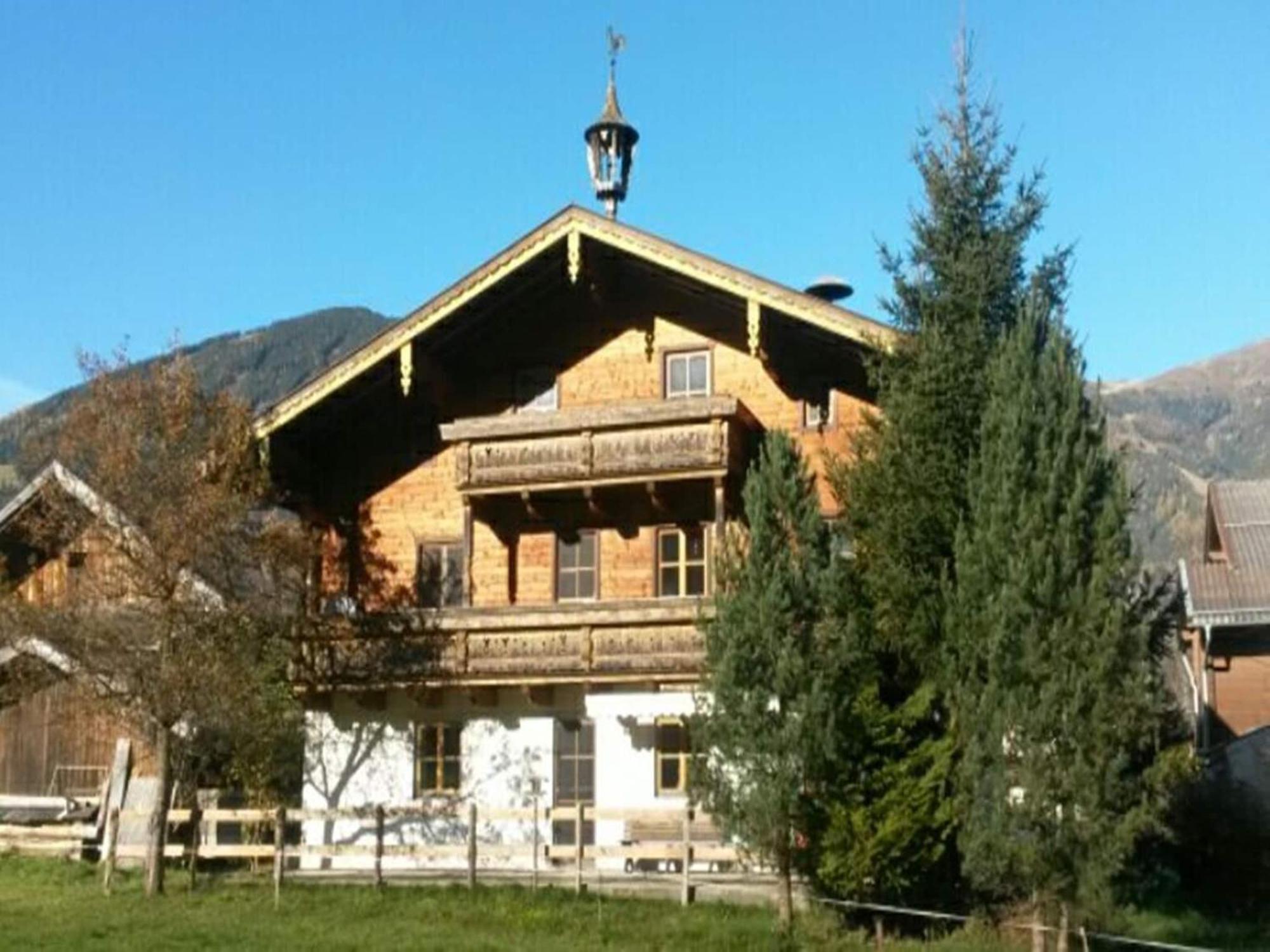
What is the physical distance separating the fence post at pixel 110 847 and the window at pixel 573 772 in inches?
268

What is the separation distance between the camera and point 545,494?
2889cm

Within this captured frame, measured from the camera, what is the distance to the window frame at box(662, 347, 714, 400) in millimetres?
28844

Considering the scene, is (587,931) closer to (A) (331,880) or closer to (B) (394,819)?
(A) (331,880)

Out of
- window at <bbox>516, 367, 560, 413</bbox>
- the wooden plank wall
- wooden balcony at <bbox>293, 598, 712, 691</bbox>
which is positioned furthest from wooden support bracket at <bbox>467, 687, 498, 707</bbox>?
the wooden plank wall

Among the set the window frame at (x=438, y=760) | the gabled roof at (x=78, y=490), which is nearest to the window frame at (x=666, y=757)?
the window frame at (x=438, y=760)

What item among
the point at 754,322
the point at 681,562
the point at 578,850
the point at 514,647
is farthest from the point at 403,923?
the point at 754,322

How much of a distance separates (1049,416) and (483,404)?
13337 millimetres

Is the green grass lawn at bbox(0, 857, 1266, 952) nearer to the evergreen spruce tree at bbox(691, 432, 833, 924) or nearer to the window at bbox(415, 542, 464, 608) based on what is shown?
the evergreen spruce tree at bbox(691, 432, 833, 924)

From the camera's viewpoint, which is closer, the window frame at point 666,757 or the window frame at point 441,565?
the window frame at point 666,757

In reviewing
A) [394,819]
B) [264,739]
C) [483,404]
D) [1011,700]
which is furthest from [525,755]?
[1011,700]

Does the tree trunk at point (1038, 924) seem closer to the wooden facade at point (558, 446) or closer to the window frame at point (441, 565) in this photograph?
the wooden facade at point (558, 446)

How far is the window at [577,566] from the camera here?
29016mm

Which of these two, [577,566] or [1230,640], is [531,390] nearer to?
[577,566]

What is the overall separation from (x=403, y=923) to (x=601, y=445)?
30.0ft
